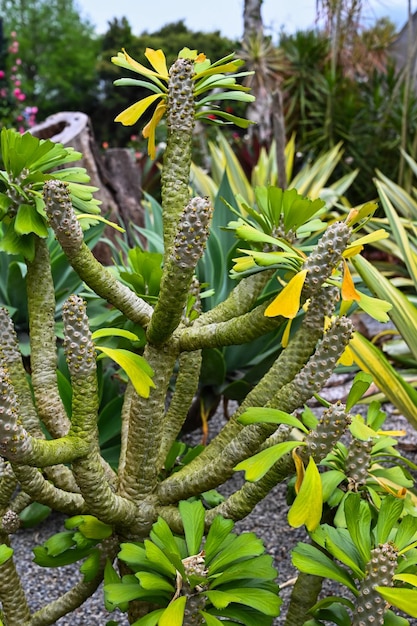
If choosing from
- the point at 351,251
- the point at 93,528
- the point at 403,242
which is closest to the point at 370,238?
the point at 351,251

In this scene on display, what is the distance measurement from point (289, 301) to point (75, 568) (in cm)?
123

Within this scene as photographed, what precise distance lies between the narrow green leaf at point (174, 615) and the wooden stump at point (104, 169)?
199 centimetres

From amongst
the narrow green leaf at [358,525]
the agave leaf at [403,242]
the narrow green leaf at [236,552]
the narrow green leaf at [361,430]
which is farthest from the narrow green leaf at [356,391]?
the agave leaf at [403,242]

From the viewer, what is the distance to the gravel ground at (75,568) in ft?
4.67

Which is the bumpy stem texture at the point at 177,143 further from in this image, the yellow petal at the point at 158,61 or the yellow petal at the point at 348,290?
the yellow petal at the point at 348,290

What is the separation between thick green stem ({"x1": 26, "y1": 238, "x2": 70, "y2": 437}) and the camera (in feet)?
3.16

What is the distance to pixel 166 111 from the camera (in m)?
0.92

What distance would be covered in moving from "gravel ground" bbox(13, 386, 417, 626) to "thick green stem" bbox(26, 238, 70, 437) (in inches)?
26.0

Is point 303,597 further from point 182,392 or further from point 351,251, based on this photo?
point 351,251

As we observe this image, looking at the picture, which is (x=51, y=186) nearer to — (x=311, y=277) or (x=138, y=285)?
(x=311, y=277)

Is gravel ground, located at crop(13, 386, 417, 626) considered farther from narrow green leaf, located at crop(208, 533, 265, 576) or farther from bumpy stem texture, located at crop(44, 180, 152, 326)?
bumpy stem texture, located at crop(44, 180, 152, 326)

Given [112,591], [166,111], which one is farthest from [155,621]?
[166,111]

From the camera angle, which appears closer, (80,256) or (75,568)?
(80,256)

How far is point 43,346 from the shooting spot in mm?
968
